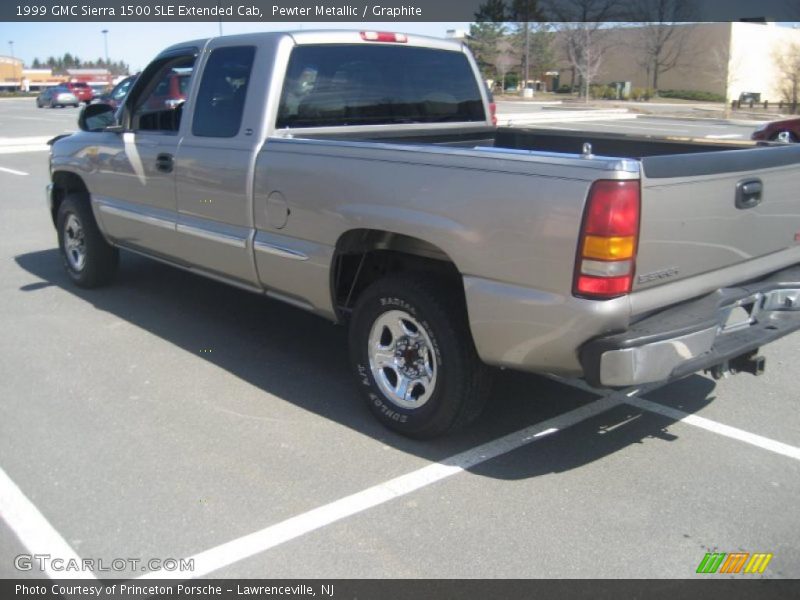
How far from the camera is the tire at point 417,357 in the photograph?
3869 mm

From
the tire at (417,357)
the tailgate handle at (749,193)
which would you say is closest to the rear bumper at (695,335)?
the tailgate handle at (749,193)

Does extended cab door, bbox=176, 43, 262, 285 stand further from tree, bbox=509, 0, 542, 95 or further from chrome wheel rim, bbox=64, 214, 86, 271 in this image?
tree, bbox=509, 0, 542, 95

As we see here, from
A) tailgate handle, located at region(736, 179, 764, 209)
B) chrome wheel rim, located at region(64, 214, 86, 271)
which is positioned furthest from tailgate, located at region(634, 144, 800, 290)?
chrome wheel rim, located at region(64, 214, 86, 271)

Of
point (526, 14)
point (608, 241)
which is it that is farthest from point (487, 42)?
point (608, 241)

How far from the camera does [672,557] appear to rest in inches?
Result: 125

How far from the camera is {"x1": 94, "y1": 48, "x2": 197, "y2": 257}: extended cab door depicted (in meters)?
Answer: 5.56

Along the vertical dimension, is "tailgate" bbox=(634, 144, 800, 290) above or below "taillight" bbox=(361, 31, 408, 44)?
below

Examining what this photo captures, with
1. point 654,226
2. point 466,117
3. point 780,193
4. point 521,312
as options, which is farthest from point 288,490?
point 466,117

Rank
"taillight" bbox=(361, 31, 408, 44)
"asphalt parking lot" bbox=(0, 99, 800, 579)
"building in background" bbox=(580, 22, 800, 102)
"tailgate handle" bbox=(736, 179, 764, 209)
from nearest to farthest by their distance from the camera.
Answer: "asphalt parking lot" bbox=(0, 99, 800, 579) < "tailgate handle" bbox=(736, 179, 764, 209) < "taillight" bbox=(361, 31, 408, 44) < "building in background" bbox=(580, 22, 800, 102)

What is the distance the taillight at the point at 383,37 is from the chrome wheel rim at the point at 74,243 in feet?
10.2

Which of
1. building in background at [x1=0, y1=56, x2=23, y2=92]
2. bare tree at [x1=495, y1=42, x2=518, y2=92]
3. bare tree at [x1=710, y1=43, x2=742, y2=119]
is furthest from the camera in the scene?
building in background at [x1=0, y1=56, x2=23, y2=92]

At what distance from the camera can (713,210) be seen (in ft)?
11.7

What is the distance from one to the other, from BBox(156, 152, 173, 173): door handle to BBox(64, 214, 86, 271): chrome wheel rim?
5.52 feet

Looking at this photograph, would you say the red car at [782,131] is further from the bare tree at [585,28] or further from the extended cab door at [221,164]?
the bare tree at [585,28]
